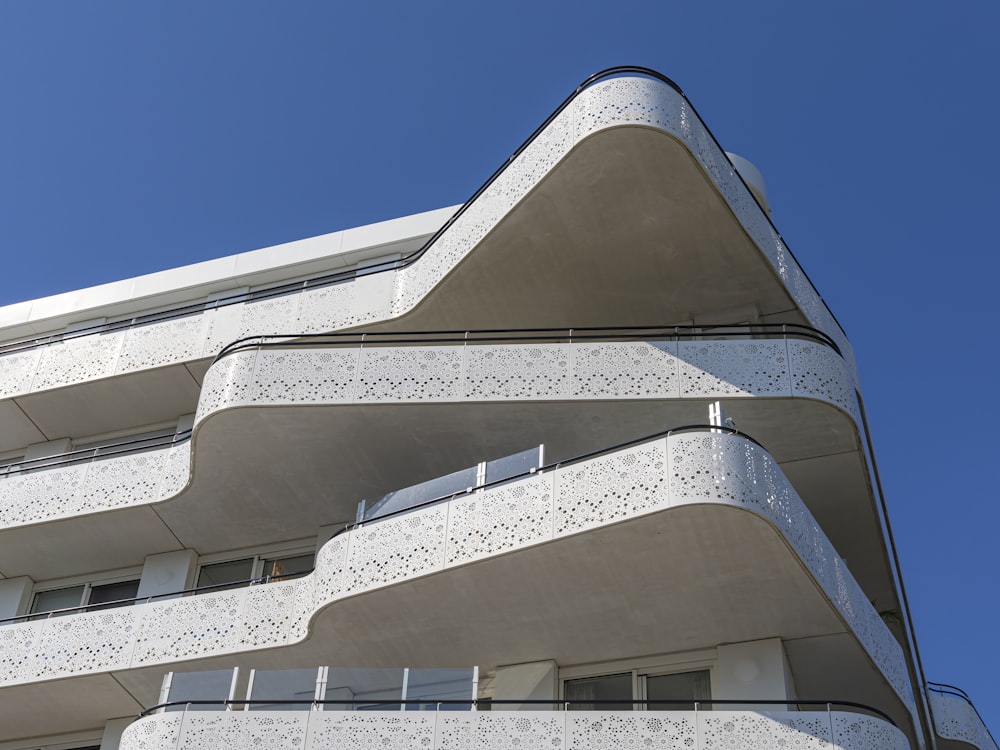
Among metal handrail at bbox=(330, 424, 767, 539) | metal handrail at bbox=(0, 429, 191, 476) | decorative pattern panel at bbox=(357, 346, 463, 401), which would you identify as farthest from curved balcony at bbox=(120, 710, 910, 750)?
metal handrail at bbox=(0, 429, 191, 476)

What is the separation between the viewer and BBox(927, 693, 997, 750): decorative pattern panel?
20859 mm

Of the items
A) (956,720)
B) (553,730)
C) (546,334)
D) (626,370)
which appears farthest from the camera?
(546,334)

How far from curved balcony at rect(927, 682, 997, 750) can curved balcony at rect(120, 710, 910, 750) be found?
16.5 feet

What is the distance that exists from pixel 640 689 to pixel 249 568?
8.37 metres

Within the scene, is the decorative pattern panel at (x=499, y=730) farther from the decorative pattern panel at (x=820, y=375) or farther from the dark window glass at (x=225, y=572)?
the dark window glass at (x=225, y=572)

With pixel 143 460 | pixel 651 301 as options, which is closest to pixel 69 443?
pixel 143 460

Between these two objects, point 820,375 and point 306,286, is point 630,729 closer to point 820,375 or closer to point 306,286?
point 820,375

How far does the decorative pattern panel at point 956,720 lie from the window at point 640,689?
Result: 17.1ft

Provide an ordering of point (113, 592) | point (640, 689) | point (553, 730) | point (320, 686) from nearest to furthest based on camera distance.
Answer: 1. point (553, 730)
2. point (320, 686)
3. point (640, 689)
4. point (113, 592)

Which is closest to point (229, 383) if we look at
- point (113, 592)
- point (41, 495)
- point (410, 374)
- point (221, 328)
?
point (410, 374)

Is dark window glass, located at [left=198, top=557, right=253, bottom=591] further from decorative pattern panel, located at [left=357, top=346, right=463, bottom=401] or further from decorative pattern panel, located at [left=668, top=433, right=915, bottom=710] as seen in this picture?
decorative pattern panel, located at [left=668, top=433, right=915, bottom=710]

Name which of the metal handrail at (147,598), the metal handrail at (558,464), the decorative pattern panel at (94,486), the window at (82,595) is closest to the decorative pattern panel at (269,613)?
the metal handrail at (147,598)

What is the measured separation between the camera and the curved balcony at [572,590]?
1616 centimetres

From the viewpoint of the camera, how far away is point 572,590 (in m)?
17.2
